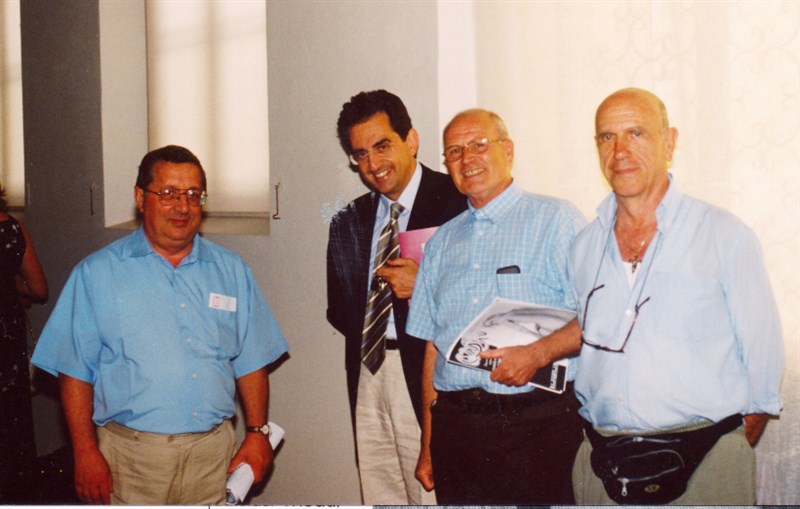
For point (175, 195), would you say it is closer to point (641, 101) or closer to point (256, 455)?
point (256, 455)

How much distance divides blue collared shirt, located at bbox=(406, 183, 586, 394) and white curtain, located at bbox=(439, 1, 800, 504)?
0.27ft

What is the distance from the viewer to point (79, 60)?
2.05 meters

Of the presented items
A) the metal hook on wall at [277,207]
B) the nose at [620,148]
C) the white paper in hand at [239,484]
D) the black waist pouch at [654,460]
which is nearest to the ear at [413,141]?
the metal hook on wall at [277,207]

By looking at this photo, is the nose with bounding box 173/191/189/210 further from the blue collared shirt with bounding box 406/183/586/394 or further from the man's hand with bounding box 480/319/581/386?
the man's hand with bounding box 480/319/581/386

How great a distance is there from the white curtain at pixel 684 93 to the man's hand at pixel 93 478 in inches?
59.0

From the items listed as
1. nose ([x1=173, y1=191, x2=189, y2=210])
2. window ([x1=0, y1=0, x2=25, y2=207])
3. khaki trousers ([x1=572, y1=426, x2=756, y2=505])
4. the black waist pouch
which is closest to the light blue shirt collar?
nose ([x1=173, y1=191, x2=189, y2=210])

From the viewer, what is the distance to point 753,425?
1.52 metres

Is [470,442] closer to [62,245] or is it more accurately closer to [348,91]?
[348,91]

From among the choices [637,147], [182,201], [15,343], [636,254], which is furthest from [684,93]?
[15,343]

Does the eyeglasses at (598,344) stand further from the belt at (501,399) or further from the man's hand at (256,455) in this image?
the man's hand at (256,455)

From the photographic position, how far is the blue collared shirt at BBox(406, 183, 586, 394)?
171cm

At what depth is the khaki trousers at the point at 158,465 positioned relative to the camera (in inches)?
73.3

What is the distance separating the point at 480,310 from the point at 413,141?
53cm

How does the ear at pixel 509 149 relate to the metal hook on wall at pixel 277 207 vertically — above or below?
above
